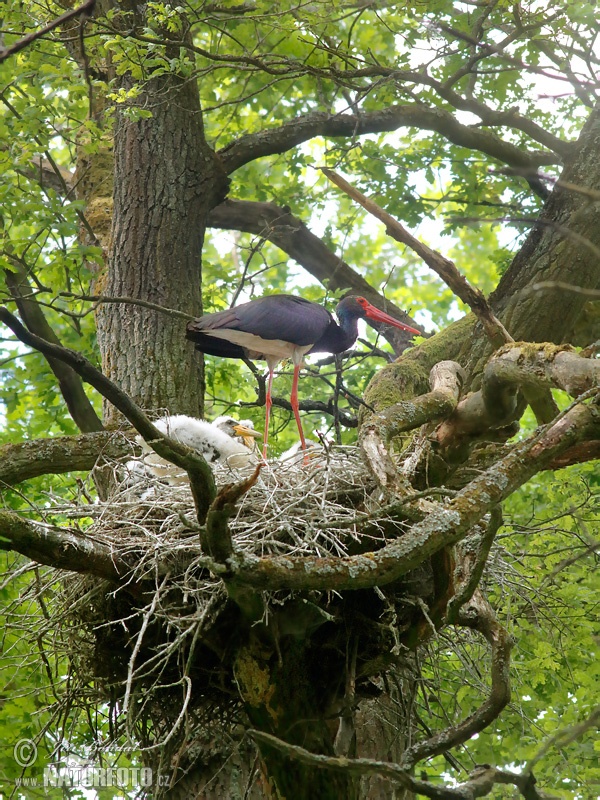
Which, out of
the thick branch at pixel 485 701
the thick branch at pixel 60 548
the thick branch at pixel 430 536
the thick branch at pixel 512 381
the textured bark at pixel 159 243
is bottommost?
the thick branch at pixel 485 701

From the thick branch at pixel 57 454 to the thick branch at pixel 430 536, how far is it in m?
2.06

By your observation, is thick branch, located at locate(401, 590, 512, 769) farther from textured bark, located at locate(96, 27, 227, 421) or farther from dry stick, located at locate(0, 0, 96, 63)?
textured bark, located at locate(96, 27, 227, 421)

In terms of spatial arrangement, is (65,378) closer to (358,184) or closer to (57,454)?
(57,454)

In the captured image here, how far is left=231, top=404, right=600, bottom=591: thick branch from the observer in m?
3.02

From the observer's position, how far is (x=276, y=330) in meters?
6.14

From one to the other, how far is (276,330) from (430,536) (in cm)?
313

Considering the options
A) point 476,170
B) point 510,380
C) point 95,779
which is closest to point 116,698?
point 95,779

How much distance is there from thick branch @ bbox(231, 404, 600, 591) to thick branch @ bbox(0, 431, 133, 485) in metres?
2.06

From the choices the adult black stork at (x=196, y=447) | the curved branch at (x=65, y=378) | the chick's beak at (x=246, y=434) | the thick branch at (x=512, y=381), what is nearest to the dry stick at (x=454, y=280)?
the thick branch at (x=512, y=381)

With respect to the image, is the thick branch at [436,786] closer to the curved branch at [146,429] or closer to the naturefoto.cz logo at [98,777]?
the curved branch at [146,429]

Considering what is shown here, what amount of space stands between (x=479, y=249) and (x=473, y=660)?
1356 centimetres

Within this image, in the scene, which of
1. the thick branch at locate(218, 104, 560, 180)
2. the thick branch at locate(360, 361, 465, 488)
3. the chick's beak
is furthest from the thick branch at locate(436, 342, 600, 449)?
the thick branch at locate(218, 104, 560, 180)

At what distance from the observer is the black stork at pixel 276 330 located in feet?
19.5

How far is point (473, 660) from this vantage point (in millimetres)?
5129
